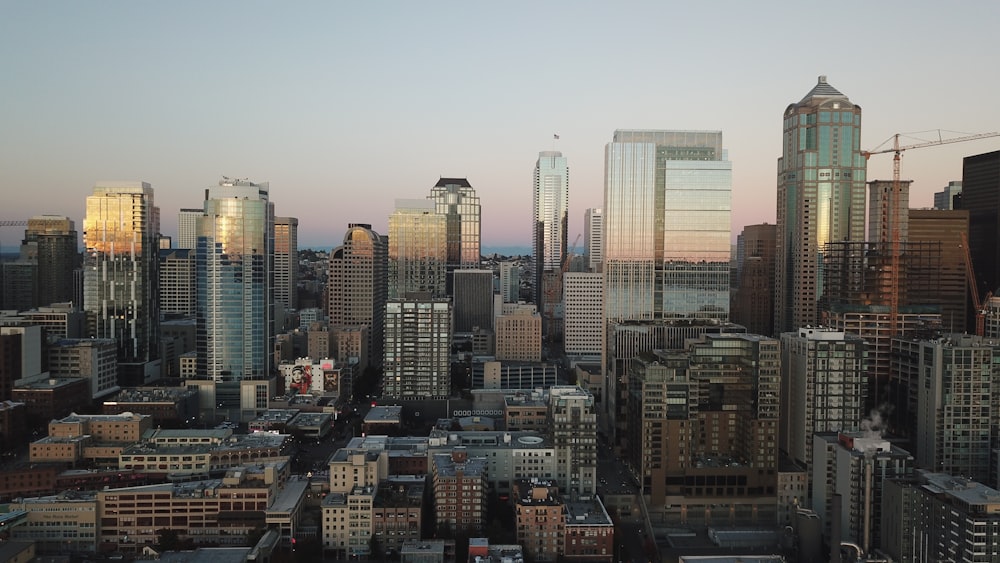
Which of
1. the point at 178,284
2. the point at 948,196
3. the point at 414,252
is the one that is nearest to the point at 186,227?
the point at 178,284

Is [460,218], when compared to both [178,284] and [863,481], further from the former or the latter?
[863,481]

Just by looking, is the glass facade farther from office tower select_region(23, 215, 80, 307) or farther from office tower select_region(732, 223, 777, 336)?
office tower select_region(732, 223, 777, 336)

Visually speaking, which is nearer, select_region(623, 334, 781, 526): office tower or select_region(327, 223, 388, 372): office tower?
select_region(623, 334, 781, 526): office tower

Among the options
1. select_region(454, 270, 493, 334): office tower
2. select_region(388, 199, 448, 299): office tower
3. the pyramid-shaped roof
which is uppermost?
the pyramid-shaped roof

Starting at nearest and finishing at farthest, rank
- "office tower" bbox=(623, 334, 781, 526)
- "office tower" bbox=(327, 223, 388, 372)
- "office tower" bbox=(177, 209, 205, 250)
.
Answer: "office tower" bbox=(623, 334, 781, 526) → "office tower" bbox=(327, 223, 388, 372) → "office tower" bbox=(177, 209, 205, 250)

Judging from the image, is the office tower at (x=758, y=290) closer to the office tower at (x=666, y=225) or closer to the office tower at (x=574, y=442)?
the office tower at (x=666, y=225)

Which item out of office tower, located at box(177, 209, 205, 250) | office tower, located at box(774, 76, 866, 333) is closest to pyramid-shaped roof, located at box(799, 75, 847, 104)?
office tower, located at box(774, 76, 866, 333)
